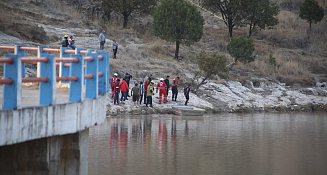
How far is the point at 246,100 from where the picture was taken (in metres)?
53.3

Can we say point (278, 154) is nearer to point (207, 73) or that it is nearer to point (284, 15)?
point (207, 73)

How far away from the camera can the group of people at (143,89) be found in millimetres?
44562

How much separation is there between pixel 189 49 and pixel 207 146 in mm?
31688

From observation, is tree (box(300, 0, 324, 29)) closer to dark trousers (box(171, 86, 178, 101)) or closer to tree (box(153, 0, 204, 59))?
tree (box(153, 0, 204, 59))

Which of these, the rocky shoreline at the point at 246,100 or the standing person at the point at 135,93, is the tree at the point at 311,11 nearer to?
the rocky shoreline at the point at 246,100

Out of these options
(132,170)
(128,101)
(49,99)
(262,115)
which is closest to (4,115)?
(49,99)

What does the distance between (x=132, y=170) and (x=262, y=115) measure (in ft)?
85.5

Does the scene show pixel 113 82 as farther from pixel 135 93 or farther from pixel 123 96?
pixel 135 93

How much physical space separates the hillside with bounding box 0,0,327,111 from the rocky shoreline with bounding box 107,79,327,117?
3.6 inches

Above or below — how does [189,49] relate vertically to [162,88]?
above

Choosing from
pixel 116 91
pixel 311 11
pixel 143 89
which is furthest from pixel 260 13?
pixel 116 91

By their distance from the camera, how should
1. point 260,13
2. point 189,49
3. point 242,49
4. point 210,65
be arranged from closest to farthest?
point 210,65, point 242,49, point 189,49, point 260,13

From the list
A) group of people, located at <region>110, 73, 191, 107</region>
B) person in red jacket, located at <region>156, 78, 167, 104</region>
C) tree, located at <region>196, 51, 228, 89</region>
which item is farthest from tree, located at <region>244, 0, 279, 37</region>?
person in red jacket, located at <region>156, 78, 167, 104</region>

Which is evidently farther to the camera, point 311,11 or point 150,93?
point 311,11
